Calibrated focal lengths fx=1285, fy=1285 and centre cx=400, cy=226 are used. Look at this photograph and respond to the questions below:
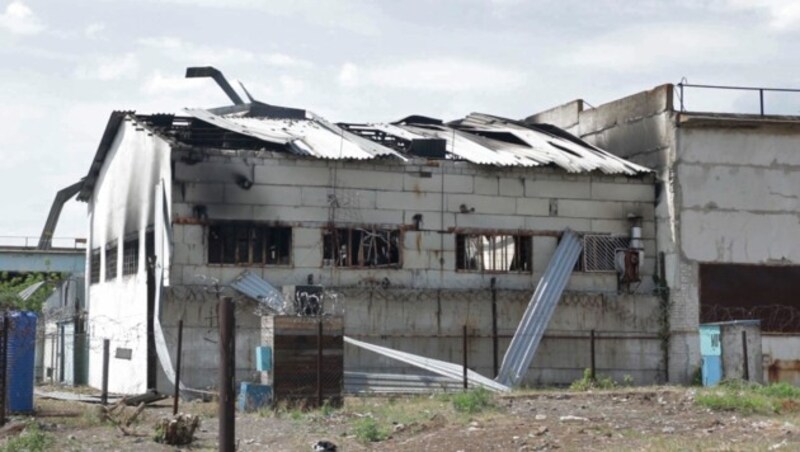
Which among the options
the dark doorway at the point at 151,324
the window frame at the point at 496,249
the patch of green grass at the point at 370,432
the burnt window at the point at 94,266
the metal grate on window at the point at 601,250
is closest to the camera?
the patch of green grass at the point at 370,432

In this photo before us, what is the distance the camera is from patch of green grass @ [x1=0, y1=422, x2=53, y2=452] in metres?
17.4

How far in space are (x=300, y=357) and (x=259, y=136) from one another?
653 centimetres

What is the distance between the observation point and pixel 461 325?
28078 millimetres

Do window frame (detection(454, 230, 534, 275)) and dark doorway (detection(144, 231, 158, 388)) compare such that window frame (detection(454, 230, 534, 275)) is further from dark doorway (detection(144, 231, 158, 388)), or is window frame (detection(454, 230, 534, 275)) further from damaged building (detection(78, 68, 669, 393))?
dark doorway (detection(144, 231, 158, 388))

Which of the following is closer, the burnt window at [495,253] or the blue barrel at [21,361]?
the blue barrel at [21,361]

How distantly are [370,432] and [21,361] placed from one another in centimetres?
804

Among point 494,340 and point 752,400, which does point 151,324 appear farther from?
point 752,400

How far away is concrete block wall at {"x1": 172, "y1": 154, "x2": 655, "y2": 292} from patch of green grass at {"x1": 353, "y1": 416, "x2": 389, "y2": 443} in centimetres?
872

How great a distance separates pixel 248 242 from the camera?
27.1 meters

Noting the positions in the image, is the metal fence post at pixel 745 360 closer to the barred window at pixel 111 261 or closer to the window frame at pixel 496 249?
the window frame at pixel 496 249

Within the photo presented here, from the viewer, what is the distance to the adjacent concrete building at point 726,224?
2912cm

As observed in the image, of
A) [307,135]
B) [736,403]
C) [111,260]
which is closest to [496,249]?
[307,135]

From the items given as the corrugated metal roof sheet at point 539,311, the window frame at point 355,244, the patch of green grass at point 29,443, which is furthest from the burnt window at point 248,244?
the patch of green grass at point 29,443

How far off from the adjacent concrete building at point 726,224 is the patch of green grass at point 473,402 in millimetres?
9215
